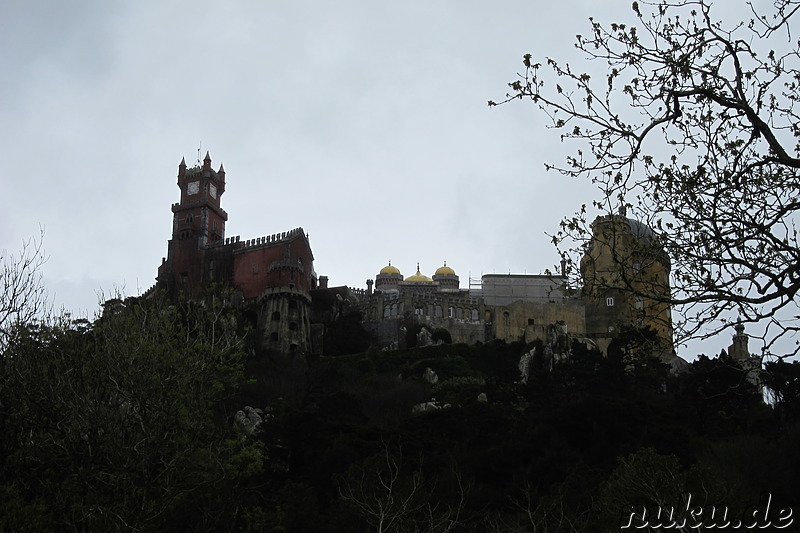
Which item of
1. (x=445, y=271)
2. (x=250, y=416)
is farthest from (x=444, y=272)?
(x=250, y=416)

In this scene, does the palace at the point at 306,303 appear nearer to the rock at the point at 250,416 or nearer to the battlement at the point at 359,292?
the battlement at the point at 359,292

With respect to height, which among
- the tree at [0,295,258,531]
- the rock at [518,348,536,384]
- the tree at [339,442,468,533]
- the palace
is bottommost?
the tree at [339,442,468,533]

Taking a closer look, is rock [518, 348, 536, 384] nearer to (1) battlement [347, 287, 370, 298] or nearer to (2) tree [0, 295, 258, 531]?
(1) battlement [347, 287, 370, 298]

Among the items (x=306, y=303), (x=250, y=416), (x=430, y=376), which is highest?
(x=306, y=303)

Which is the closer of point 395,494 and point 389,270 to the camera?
point 395,494

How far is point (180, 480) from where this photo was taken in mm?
16797

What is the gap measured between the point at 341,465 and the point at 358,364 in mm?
23972

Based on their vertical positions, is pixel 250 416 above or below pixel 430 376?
below

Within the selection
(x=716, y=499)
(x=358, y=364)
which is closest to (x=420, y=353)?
(x=358, y=364)

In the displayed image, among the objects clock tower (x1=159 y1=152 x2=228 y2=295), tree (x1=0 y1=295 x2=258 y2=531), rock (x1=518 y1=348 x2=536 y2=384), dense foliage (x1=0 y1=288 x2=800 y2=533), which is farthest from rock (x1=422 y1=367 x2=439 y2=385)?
tree (x1=0 y1=295 x2=258 y2=531)

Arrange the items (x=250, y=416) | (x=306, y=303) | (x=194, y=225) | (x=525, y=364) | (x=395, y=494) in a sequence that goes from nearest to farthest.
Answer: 1. (x=395, y=494)
2. (x=250, y=416)
3. (x=525, y=364)
4. (x=306, y=303)
5. (x=194, y=225)

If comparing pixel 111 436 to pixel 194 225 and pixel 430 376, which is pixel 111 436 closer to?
pixel 430 376

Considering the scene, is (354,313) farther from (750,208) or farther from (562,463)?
(750,208)

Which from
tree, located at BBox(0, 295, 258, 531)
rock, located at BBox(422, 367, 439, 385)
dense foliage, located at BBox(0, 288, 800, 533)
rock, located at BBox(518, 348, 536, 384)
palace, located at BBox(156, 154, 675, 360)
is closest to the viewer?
tree, located at BBox(0, 295, 258, 531)
